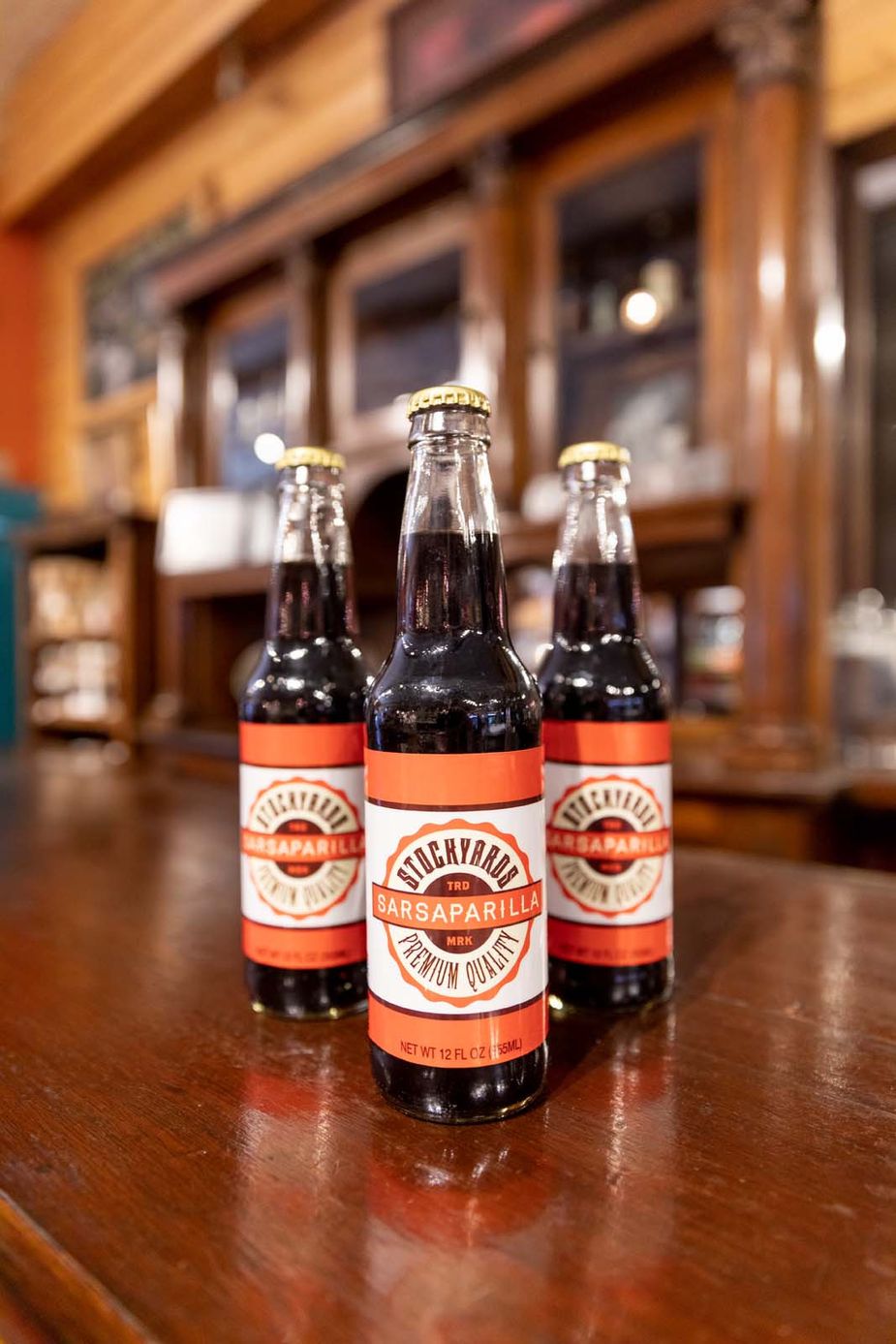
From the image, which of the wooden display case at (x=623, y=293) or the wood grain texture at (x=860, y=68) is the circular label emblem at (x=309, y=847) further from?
the wood grain texture at (x=860, y=68)

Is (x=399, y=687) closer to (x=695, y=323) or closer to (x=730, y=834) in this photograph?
(x=730, y=834)

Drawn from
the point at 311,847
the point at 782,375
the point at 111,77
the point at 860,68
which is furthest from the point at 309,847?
the point at 111,77

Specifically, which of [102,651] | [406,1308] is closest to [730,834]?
[406,1308]

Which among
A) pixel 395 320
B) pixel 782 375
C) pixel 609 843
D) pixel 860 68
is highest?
pixel 860 68

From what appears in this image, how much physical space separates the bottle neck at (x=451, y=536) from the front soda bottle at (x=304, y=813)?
0.10m

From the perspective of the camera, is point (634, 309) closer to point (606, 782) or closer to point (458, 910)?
point (606, 782)

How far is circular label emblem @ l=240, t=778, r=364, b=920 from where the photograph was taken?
53 centimetres

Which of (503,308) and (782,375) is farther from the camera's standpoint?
(503,308)

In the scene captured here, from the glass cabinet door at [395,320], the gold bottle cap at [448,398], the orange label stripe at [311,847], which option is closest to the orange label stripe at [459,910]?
the orange label stripe at [311,847]

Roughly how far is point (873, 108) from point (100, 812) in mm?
2056

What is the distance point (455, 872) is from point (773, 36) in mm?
1633

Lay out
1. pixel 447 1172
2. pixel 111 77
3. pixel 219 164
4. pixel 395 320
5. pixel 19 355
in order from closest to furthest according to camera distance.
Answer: pixel 447 1172
pixel 395 320
pixel 219 164
pixel 111 77
pixel 19 355

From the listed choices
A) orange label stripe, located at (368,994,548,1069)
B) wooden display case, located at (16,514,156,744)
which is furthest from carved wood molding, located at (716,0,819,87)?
wooden display case, located at (16,514,156,744)

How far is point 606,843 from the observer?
53cm
